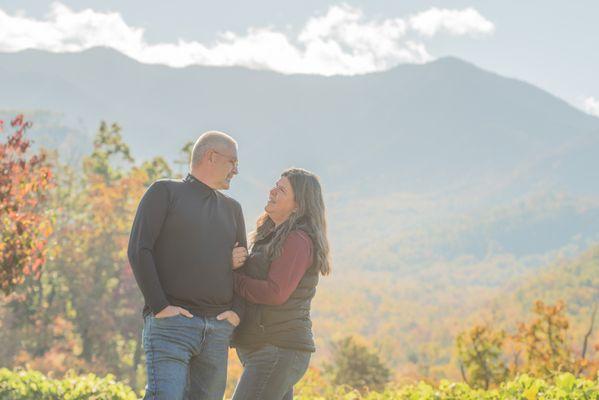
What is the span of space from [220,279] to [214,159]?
A: 76 cm

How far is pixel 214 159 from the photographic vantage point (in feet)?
15.2

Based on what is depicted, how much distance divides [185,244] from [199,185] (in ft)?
1.41

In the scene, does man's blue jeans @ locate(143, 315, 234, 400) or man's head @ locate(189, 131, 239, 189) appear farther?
man's head @ locate(189, 131, 239, 189)

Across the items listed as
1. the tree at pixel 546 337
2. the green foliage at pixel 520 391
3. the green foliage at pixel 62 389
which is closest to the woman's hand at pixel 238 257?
the green foliage at pixel 520 391

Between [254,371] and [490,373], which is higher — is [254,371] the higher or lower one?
the higher one

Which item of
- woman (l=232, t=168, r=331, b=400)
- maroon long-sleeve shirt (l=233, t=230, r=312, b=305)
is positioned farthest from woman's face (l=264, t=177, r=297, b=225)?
maroon long-sleeve shirt (l=233, t=230, r=312, b=305)

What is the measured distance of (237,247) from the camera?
15.7 feet

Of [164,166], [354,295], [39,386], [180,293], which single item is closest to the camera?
[180,293]

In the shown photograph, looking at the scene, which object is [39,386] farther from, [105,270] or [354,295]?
[354,295]

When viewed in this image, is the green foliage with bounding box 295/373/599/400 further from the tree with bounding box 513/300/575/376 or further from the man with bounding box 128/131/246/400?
the tree with bounding box 513/300/575/376

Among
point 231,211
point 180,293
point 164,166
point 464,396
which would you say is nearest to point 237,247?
point 231,211

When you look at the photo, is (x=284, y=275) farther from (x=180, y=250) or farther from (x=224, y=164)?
(x=224, y=164)

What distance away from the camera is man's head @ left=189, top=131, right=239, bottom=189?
182 inches

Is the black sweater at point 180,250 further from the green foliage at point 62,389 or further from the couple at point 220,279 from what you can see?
the green foliage at point 62,389
